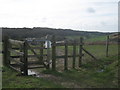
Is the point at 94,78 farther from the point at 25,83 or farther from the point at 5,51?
the point at 5,51

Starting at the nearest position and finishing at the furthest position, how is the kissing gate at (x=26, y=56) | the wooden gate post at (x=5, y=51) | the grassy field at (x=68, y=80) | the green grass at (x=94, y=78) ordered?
the grassy field at (x=68, y=80) → the green grass at (x=94, y=78) → the kissing gate at (x=26, y=56) → the wooden gate post at (x=5, y=51)

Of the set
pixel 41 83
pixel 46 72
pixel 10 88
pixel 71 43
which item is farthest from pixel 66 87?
pixel 71 43

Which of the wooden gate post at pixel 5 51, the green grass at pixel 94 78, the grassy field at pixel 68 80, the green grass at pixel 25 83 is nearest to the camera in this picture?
the green grass at pixel 25 83

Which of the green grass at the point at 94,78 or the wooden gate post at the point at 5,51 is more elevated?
the wooden gate post at the point at 5,51

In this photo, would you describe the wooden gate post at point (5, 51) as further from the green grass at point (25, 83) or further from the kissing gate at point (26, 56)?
the green grass at point (25, 83)

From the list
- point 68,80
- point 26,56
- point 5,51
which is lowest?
point 68,80

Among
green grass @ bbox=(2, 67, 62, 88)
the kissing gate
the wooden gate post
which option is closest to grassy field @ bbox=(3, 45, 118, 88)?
green grass @ bbox=(2, 67, 62, 88)

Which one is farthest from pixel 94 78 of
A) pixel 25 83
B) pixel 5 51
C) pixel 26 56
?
pixel 5 51

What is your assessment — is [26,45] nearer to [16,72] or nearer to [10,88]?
[16,72]

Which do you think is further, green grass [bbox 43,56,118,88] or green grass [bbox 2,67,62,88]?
green grass [bbox 43,56,118,88]

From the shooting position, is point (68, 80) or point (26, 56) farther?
point (26, 56)

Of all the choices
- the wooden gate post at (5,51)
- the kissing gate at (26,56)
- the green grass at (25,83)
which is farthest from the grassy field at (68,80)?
the wooden gate post at (5,51)

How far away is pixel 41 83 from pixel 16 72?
280 cm

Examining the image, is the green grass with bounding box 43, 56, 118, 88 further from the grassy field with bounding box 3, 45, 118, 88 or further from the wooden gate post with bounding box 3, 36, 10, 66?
the wooden gate post with bounding box 3, 36, 10, 66
